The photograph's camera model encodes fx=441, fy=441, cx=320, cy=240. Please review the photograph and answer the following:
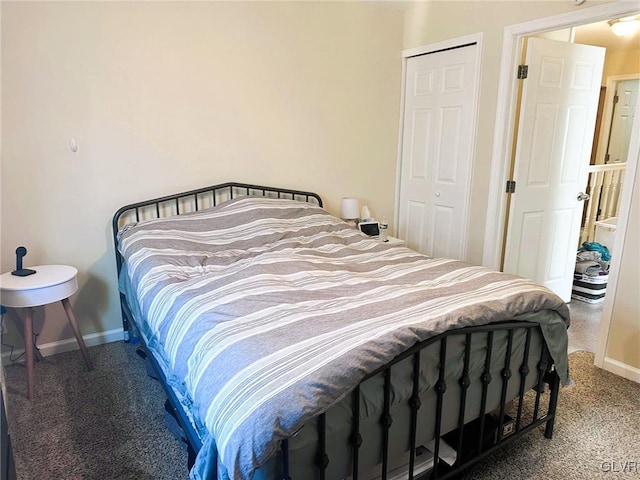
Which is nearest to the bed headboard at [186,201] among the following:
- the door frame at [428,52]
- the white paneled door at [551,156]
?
the door frame at [428,52]

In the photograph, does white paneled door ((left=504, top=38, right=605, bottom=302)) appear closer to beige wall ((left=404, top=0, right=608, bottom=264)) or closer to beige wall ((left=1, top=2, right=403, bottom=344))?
beige wall ((left=404, top=0, right=608, bottom=264))

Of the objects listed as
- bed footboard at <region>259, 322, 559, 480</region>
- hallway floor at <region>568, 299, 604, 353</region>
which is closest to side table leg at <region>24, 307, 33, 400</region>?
bed footboard at <region>259, 322, 559, 480</region>

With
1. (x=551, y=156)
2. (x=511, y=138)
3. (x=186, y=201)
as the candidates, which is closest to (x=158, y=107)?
(x=186, y=201)

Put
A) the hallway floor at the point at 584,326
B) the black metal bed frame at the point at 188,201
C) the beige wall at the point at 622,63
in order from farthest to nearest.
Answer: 1. the beige wall at the point at 622,63
2. the hallway floor at the point at 584,326
3. the black metal bed frame at the point at 188,201

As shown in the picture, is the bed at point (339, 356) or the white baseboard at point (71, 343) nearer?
the bed at point (339, 356)

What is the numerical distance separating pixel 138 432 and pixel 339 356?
1335 mm

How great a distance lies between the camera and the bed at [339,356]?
1.24m

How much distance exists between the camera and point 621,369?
2617 millimetres

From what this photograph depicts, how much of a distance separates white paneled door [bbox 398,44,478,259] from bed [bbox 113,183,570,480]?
1170 millimetres

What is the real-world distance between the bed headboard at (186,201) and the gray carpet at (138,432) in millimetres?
790

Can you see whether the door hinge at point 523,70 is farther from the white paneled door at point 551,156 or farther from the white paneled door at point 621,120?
the white paneled door at point 621,120

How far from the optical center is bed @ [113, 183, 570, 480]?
4.07ft

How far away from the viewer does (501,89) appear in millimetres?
3047

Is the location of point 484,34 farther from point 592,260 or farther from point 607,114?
point 607,114
